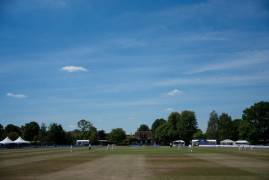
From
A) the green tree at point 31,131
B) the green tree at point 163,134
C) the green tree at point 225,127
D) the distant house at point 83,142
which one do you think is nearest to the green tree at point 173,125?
the green tree at point 163,134

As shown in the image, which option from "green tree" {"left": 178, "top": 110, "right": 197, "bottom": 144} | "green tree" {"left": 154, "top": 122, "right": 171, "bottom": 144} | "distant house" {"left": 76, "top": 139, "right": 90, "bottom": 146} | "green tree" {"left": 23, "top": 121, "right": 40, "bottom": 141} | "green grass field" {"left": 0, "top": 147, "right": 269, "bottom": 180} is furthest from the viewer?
"green tree" {"left": 23, "top": 121, "right": 40, "bottom": 141}

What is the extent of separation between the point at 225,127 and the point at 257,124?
2119 inches

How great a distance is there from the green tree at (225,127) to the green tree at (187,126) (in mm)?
14884

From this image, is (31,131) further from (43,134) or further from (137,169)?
(137,169)

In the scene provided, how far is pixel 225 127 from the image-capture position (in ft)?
603

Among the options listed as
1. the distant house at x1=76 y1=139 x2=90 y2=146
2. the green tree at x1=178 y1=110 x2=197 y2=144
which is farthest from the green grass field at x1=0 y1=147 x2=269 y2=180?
the distant house at x1=76 y1=139 x2=90 y2=146

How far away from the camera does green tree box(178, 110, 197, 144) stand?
6865 inches

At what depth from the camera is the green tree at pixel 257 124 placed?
128 meters

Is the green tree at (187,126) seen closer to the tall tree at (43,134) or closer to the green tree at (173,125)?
the green tree at (173,125)

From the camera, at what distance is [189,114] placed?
17525cm

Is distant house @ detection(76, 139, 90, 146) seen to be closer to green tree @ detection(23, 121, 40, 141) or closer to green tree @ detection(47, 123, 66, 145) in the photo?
green tree @ detection(47, 123, 66, 145)

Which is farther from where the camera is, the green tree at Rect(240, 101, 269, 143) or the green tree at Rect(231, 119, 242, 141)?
the green tree at Rect(231, 119, 242, 141)

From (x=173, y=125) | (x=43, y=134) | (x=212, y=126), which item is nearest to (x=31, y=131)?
(x=43, y=134)

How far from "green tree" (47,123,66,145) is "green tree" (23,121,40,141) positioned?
13.7 meters
